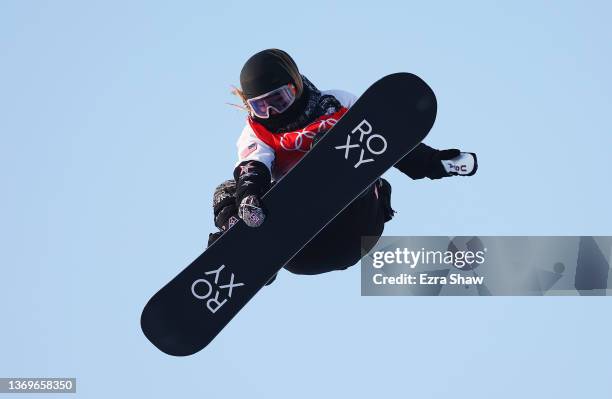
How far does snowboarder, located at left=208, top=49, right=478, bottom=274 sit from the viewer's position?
325 inches

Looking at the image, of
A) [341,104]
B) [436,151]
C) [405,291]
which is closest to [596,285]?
[405,291]

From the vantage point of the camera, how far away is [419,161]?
888 cm

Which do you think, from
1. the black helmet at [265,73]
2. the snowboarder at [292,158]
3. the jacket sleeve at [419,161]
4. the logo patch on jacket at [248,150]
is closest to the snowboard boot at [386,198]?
the snowboarder at [292,158]

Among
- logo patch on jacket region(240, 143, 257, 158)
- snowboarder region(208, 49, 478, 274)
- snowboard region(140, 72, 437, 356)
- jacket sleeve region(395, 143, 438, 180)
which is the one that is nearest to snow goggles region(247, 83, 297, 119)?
snowboarder region(208, 49, 478, 274)

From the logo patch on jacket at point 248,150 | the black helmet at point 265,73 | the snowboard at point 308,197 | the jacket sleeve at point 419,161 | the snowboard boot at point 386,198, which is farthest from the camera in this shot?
the snowboard boot at point 386,198

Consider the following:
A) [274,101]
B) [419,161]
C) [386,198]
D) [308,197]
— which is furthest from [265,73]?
[386,198]

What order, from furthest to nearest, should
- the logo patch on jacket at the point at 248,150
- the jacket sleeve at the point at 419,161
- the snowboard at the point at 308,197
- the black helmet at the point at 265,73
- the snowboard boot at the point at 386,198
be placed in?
the snowboard boot at the point at 386,198 < the jacket sleeve at the point at 419,161 < the logo patch on jacket at the point at 248,150 < the snowboard at the point at 308,197 < the black helmet at the point at 265,73

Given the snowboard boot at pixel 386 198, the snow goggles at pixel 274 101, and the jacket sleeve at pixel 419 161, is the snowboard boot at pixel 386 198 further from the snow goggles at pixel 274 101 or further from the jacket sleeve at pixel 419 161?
the snow goggles at pixel 274 101

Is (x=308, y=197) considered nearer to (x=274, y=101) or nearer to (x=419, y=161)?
(x=274, y=101)

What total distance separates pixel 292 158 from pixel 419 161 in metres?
0.98

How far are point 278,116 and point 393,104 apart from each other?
0.82 meters

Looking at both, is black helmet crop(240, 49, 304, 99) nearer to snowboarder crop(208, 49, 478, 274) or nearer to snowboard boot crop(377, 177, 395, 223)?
snowboarder crop(208, 49, 478, 274)

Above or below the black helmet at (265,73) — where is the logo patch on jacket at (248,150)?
below

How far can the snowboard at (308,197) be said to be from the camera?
27.2 ft
